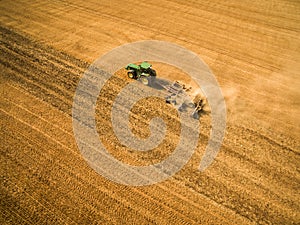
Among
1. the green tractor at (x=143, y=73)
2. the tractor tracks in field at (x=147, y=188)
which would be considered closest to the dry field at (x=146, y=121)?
the tractor tracks in field at (x=147, y=188)

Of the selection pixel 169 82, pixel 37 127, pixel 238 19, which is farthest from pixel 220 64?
pixel 37 127

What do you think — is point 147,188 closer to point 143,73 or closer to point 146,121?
point 146,121

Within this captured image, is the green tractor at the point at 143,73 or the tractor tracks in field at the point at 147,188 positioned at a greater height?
the green tractor at the point at 143,73

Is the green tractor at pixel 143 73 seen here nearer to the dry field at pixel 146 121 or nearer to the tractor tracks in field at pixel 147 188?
the dry field at pixel 146 121

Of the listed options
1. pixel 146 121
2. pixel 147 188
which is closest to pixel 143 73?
pixel 146 121

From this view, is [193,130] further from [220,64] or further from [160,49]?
[160,49]

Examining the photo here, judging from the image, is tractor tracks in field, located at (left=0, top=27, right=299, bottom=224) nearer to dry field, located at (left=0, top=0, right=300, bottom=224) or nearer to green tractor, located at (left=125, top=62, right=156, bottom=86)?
dry field, located at (left=0, top=0, right=300, bottom=224)
